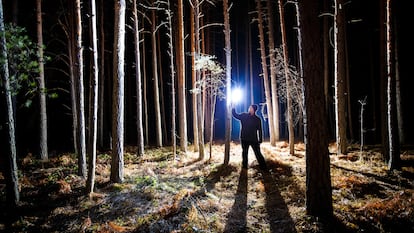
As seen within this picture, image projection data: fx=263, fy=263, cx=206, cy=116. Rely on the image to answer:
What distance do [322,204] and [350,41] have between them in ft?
87.2

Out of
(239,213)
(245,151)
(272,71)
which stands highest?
(272,71)

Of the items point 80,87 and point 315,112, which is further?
point 80,87

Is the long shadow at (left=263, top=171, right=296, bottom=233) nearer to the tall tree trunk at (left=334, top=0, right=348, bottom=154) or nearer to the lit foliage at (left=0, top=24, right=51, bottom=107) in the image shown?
the tall tree trunk at (left=334, top=0, right=348, bottom=154)

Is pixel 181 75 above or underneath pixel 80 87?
above

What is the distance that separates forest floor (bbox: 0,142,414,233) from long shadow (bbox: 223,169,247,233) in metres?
0.02

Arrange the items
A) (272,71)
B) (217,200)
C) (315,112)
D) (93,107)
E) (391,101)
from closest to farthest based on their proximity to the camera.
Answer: (315,112), (217,200), (93,107), (391,101), (272,71)

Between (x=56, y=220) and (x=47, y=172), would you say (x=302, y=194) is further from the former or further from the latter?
(x=47, y=172)

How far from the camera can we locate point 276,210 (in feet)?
24.7

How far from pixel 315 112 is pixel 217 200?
412cm

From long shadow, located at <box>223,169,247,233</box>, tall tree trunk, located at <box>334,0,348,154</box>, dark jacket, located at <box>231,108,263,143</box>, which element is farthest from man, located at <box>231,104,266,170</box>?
tall tree trunk, located at <box>334,0,348,154</box>

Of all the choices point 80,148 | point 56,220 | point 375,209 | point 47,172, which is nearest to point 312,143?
point 375,209

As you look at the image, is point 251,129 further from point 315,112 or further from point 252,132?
point 315,112

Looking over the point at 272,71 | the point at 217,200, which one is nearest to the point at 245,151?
the point at 217,200

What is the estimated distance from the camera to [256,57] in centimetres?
3616
